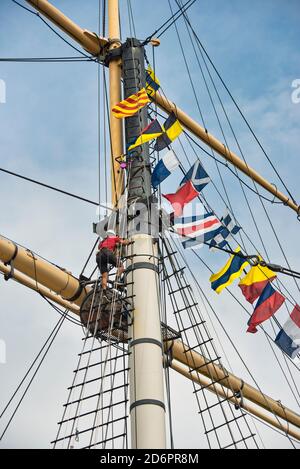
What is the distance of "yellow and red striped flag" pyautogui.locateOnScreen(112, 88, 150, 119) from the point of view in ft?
43.4

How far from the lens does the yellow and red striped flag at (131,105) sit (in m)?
13.2

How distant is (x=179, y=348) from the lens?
45.0 feet

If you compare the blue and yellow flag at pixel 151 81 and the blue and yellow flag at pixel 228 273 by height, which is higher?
the blue and yellow flag at pixel 151 81

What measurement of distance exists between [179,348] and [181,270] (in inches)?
61.1

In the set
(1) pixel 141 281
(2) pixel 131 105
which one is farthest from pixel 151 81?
(1) pixel 141 281

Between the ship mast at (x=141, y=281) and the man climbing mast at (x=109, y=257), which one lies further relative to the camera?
the man climbing mast at (x=109, y=257)

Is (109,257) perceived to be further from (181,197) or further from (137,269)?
(181,197)

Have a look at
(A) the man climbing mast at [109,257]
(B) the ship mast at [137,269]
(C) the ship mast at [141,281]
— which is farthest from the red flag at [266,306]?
(A) the man climbing mast at [109,257]

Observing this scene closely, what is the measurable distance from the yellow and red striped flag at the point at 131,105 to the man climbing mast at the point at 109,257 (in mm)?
2402

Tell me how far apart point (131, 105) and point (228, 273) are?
3419mm

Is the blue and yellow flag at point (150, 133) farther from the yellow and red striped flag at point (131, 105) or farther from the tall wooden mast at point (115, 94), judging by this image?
the tall wooden mast at point (115, 94)

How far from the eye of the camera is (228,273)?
14258 mm

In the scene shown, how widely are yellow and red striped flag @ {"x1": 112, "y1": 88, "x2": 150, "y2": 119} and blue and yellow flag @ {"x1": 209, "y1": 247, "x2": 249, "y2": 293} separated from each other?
3132 mm
